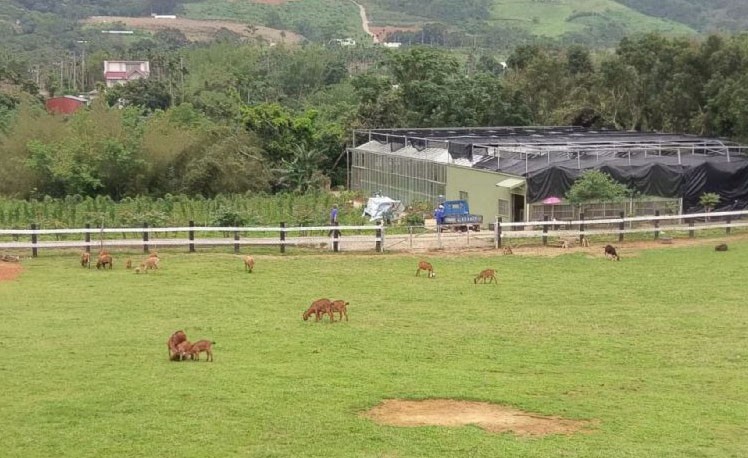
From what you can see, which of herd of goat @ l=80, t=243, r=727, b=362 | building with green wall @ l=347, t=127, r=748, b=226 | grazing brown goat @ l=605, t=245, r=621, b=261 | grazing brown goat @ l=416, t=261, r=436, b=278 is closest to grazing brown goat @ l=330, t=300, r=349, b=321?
herd of goat @ l=80, t=243, r=727, b=362

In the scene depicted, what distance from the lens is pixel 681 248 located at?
34.1 meters

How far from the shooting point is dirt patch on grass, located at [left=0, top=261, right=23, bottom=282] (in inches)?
1085

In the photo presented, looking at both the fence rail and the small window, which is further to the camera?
the small window

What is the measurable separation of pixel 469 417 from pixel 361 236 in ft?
61.5

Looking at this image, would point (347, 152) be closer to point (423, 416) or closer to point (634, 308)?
point (634, 308)

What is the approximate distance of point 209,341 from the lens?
61.3ft

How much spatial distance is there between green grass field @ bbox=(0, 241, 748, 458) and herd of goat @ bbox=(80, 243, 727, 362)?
1.00 feet

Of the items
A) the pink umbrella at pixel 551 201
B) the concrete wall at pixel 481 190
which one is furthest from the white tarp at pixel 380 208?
the pink umbrella at pixel 551 201

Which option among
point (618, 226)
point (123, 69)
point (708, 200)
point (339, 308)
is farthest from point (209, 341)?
point (123, 69)

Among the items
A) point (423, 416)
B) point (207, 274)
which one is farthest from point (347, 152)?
point (423, 416)

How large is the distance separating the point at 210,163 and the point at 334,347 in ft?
115

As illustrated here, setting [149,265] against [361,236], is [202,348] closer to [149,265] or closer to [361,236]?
[149,265]

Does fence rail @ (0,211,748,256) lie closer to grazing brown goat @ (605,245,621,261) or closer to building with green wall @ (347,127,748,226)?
grazing brown goat @ (605,245,621,261)

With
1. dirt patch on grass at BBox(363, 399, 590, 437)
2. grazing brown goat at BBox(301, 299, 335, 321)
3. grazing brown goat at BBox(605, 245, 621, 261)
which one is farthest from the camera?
grazing brown goat at BBox(605, 245, 621, 261)
